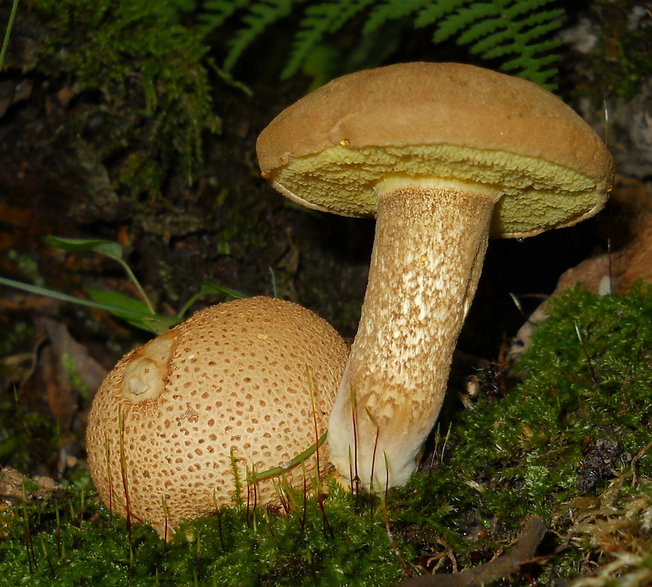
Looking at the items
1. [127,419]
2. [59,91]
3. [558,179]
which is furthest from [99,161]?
[558,179]

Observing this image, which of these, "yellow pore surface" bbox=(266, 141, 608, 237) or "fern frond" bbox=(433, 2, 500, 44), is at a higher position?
"fern frond" bbox=(433, 2, 500, 44)

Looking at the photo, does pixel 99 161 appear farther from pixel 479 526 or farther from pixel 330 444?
pixel 479 526

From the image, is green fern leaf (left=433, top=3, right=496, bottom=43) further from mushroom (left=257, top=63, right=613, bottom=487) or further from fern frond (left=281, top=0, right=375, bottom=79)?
mushroom (left=257, top=63, right=613, bottom=487)

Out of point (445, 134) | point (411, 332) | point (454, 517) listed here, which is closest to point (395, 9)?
point (445, 134)

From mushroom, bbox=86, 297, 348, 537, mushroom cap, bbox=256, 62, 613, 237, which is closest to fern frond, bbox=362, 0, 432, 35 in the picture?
mushroom cap, bbox=256, 62, 613, 237

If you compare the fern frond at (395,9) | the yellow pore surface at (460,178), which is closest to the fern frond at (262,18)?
the fern frond at (395,9)

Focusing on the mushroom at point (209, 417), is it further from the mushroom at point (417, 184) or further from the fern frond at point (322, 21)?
the fern frond at point (322, 21)

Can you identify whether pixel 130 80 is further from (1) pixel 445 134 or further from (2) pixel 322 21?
(1) pixel 445 134
